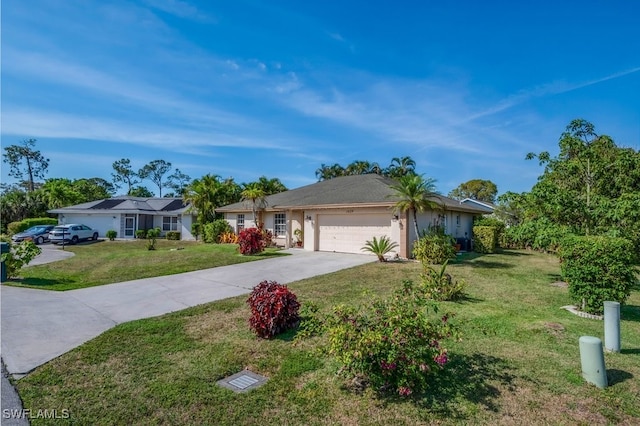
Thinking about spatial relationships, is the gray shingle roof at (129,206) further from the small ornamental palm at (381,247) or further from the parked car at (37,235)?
the small ornamental palm at (381,247)

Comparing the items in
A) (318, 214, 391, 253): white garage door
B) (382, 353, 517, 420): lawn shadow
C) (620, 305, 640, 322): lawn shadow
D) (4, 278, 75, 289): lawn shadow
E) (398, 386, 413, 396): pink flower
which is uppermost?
(318, 214, 391, 253): white garage door

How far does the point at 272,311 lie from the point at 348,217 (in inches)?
475

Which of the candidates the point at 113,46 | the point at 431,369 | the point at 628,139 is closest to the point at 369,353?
the point at 431,369

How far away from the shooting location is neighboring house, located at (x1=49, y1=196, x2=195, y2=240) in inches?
1209

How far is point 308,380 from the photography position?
4312mm

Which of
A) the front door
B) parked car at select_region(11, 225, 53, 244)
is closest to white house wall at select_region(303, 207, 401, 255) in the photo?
the front door

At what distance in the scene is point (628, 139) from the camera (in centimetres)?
2008

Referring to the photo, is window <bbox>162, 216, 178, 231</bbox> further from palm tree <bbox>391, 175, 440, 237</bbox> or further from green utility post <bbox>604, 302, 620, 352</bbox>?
green utility post <bbox>604, 302, 620, 352</bbox>

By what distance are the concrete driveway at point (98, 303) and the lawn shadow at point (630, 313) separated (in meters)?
7.98

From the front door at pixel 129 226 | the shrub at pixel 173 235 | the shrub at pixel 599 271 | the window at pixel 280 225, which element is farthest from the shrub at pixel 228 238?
the shrub at pixel 599 271

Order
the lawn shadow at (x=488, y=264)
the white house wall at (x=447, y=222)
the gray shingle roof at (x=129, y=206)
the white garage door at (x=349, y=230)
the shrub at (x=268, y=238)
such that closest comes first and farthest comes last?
the lawn shadow at (x=488, y=264)
the white house wall at (x=447, y=222)
the white garage door at (x=349, y=230)
the shrub at (x=268, y=238)
the gray shingle roof at (x=129, y=206)

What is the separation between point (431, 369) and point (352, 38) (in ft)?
38.1

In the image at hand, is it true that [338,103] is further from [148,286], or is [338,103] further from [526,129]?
[148,286]

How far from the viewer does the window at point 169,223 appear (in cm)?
3238
